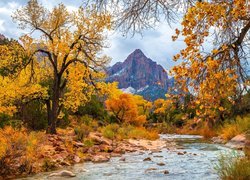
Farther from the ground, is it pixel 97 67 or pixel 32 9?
pixel 32 9

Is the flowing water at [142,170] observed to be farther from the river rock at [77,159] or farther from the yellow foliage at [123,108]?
the yellow foliage at [123,108]

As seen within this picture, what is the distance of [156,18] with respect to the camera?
732cm

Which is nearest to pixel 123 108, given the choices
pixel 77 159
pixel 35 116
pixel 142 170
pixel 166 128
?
pixel 166 128

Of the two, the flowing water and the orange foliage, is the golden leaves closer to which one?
the flowing water

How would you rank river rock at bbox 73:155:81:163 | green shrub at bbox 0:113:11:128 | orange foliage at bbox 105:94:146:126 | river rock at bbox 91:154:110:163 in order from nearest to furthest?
1. river rock at bbox 73:155:81:163
2. river rock at bbox 91:154:110:163
3. green shrub at bbox 0:113:11:128
4. orange foliage at bbox 105:94:146:126

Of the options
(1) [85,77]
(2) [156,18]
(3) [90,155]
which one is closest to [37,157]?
(3) [90,155]

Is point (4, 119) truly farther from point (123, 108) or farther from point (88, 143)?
point (123, 108)

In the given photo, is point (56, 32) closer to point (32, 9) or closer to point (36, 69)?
point (32, 9)

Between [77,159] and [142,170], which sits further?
[77,159]

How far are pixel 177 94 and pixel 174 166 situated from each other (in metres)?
9.56

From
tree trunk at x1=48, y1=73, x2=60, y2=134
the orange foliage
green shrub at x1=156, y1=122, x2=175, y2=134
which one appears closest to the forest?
tree trunk at x1=48, y1=73, x2=60, y2=134

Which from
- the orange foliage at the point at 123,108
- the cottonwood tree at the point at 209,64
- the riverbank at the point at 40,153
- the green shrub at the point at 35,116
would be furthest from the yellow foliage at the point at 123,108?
the cottonwood tree at the point at 209,64

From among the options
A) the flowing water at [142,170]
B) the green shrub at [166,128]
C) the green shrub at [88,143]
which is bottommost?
the flowing water at [142,170]

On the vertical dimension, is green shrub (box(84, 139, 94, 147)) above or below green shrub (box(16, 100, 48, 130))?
below
